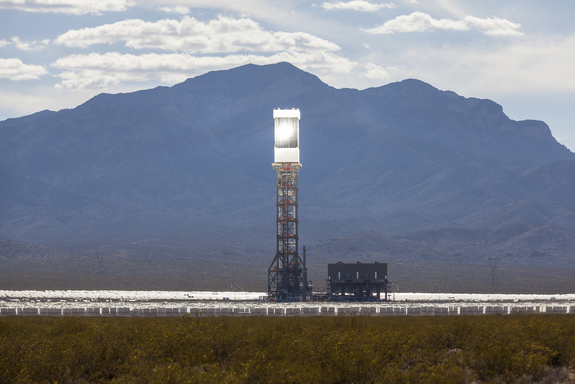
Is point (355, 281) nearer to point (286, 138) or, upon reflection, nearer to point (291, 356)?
point (286, 138)

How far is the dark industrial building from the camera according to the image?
116m

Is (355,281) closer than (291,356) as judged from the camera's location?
No

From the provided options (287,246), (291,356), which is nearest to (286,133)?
(287,246)

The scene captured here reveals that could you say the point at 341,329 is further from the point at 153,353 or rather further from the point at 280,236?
the point at 280,236

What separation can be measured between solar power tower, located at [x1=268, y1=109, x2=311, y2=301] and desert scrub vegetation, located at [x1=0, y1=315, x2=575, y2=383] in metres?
Answer: 59.8

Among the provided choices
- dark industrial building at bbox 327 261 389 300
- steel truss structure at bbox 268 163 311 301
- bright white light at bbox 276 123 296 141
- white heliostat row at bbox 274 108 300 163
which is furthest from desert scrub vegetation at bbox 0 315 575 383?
bright white light at bbox 276 123 296 141

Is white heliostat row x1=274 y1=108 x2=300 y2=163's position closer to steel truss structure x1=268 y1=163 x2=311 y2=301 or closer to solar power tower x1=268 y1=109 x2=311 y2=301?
solar power tower x1=268 y1=109 x2=311 y2=301

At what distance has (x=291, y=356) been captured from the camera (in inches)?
1891

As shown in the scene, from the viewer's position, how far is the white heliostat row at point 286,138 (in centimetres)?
12400

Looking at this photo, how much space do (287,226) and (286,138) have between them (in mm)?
15938

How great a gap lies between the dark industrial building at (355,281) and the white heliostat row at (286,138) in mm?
20522

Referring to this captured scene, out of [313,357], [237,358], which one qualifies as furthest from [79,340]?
[313,357]

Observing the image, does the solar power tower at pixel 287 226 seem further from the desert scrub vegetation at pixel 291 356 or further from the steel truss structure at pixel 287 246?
the desert scrub vegetation at pixel 291 356

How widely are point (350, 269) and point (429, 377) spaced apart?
77.9 metres
